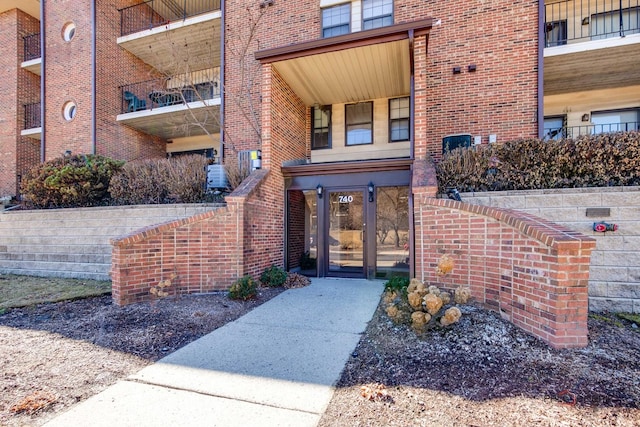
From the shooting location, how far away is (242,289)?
5492 mm

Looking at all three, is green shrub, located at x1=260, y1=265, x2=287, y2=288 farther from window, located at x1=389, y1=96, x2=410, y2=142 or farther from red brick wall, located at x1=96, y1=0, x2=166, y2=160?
red brick wall, located at x1=96, y1=0, x2=166, y2=160

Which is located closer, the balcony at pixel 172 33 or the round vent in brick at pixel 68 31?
the balcony at pixel 172 33

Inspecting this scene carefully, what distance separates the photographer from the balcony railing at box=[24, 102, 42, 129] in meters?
12.9

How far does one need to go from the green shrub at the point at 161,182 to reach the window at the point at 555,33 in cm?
1002

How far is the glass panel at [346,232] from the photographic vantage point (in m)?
7.55

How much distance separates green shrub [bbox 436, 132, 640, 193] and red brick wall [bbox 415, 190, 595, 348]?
1.17 metres

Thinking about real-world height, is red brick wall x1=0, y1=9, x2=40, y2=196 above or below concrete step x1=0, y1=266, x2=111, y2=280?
above

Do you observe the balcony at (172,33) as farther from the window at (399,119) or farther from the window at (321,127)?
the window at (399,119)

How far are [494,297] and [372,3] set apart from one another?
27.9 ft

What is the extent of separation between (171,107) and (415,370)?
11052mm

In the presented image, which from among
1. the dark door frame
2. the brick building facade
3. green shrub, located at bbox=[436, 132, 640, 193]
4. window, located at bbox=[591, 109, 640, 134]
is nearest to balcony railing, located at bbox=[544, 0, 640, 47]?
the brick building facade

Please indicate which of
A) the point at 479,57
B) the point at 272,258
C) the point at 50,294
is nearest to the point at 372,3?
the point at 479,57

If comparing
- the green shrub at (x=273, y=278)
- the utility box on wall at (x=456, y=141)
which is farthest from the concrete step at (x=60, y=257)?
the utility box on wall at (x=456, y=141)

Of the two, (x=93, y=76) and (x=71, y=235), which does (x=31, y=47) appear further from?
(x=71, y=235)
